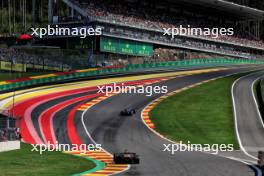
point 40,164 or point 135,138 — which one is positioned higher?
point 40,164

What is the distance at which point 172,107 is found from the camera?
51625mm

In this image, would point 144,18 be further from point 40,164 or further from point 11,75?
point 40,164

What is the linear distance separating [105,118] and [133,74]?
26392mm

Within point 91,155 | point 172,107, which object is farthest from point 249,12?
point 91,155

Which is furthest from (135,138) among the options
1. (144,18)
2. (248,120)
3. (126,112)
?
(144,18)

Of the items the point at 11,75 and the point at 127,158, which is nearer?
the point at 127,158

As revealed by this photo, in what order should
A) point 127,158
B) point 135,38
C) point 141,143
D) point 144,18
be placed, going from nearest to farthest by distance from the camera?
1. point 127,158
2. point 141,143
3. point 135,38
4. point 144,18

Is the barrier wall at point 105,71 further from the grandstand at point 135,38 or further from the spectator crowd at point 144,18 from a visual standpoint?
the spectator crowd at point 144,18

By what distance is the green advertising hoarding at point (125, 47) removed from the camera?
84569 mm

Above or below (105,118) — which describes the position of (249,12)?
above

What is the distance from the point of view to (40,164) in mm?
25484

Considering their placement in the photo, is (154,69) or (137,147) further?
(154,69)

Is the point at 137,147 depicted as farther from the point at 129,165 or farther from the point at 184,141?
the point at 129,165

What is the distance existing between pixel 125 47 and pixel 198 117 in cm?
4240
